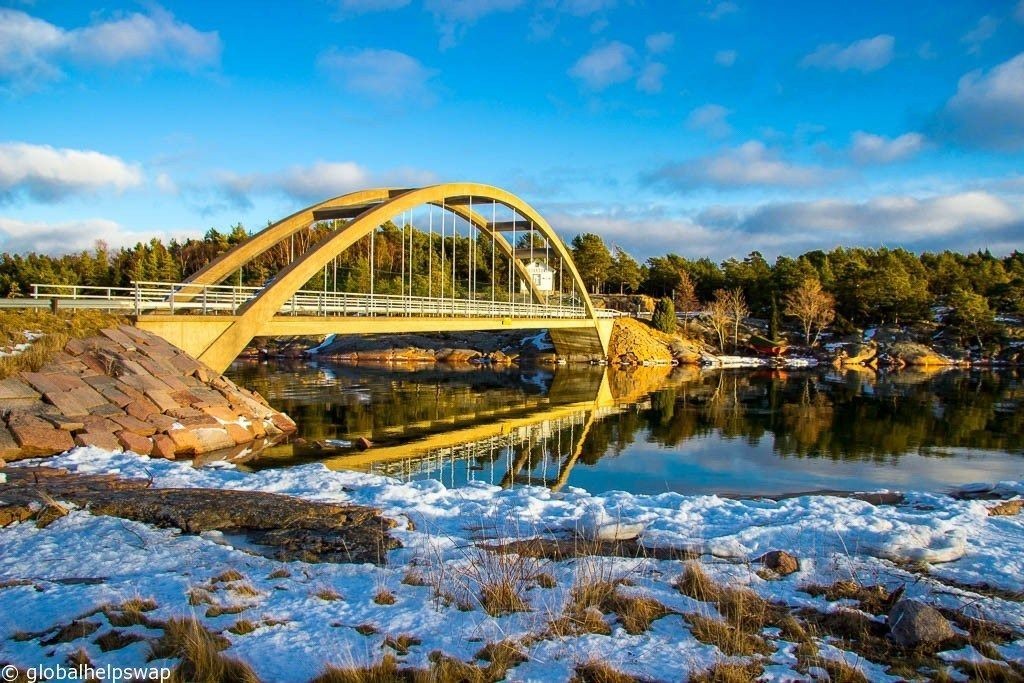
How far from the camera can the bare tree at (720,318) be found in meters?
60.0

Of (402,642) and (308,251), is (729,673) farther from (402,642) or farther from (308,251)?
(308,251)

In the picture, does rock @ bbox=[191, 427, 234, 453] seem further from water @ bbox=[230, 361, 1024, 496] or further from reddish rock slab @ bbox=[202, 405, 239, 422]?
water @ bbox=[230, 361, 1024, 496]

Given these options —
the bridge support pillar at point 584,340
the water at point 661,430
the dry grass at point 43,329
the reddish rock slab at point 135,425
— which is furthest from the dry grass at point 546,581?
the bridge support pillar at point 584,340

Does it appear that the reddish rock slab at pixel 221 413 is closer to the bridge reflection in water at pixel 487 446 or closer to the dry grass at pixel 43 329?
the bridge reflection in water at pixel 487 446

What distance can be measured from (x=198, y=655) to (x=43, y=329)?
15.0m

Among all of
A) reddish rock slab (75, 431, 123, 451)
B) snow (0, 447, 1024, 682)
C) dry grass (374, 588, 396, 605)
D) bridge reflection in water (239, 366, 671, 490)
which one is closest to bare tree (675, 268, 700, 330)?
bridge reflection in water (239, 366, 671, 490)

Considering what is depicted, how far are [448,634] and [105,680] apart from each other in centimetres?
210

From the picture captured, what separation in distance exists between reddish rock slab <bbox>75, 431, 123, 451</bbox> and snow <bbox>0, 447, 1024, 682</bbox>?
17.7 ft

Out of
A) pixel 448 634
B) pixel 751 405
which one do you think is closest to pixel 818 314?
pixel 751 405

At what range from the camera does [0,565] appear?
5949 millimetres

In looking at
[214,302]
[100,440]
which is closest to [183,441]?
[100,440]

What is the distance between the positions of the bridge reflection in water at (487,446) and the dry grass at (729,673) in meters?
9.43

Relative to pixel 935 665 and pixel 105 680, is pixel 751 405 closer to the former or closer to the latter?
pixel 935 665

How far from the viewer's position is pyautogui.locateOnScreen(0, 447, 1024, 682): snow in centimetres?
455
